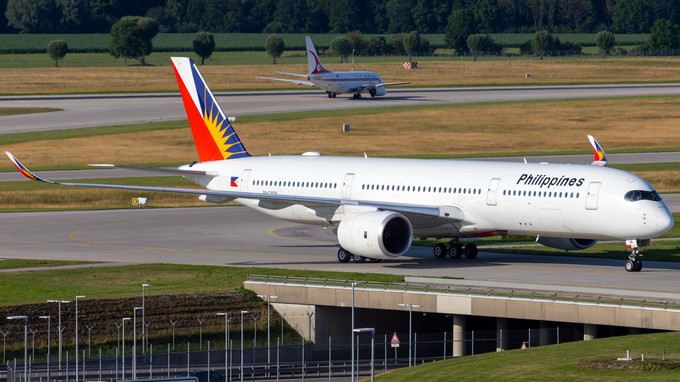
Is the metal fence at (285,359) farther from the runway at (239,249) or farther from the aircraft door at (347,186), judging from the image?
the aircraft door at (347,186)

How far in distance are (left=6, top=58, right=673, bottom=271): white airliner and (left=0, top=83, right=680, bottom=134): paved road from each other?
76.5 meters

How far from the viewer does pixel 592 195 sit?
197ft

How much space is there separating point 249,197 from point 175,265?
4.96 m

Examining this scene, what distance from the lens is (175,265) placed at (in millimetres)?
65500

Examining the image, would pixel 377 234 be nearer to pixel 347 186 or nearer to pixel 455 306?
pixel 347 186

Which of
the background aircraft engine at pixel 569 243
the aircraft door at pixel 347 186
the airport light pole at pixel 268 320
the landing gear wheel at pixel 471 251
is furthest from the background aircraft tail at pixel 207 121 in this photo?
the background aircraft engine at pixel 569 243

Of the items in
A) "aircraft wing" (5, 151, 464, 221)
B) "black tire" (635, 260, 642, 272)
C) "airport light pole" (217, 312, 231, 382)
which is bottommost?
"airport light pole" (217, 312, 231, 382)

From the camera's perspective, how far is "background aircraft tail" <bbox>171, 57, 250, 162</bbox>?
245 feet

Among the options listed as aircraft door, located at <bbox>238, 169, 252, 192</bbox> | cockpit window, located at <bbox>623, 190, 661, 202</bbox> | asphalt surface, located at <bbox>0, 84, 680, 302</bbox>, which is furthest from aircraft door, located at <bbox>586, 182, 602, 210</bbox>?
aircraft door, located at <bbox>238, 169, 252, 192</bbox>

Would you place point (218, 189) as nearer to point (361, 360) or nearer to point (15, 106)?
point (361, 360)

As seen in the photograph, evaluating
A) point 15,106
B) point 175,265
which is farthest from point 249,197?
point 15,106

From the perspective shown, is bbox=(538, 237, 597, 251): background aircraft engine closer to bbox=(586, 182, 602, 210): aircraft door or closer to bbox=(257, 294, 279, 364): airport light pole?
bbox=(586, 182, 602, 210): aircraft door

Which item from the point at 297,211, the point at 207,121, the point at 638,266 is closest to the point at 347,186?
the point at 297,211

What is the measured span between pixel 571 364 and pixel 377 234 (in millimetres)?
18896
